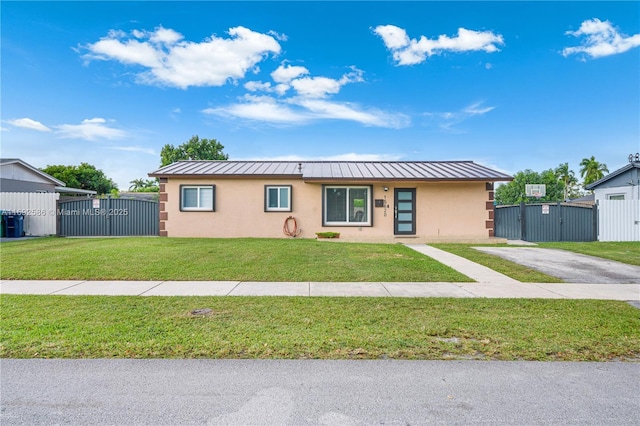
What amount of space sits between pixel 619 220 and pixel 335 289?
15829 millimetres

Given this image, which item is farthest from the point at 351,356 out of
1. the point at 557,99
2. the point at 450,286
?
the point at 557,99

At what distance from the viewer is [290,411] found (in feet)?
8.31

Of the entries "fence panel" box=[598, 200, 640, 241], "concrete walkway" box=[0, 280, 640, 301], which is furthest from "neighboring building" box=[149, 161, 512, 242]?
"concrete walkway" box=[0, 280, 640, 301]

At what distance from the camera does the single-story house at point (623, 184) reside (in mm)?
17156

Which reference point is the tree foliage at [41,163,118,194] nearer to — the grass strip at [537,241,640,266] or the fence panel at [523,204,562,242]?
the fence panel at [523,204,562,242]

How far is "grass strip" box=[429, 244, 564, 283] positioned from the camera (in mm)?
7412

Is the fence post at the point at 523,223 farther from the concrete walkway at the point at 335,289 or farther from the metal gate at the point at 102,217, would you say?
the metal gate at the point at 102,217

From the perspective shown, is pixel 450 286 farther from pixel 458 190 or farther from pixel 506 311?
pixel 458 190

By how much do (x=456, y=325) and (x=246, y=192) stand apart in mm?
11694

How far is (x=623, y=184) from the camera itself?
18109mm

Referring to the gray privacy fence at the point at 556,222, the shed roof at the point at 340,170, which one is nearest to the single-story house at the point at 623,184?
the gray privacy fence at the point at 556,222

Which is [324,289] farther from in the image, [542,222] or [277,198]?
[542,222]

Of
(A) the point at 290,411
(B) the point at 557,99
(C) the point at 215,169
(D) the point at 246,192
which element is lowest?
(A) the point at 290,411

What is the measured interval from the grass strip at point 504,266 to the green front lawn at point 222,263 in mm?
1316
